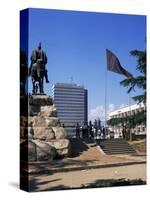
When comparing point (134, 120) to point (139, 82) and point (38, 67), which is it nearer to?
point (139, 82)

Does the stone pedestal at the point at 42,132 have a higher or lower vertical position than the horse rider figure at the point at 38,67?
lower

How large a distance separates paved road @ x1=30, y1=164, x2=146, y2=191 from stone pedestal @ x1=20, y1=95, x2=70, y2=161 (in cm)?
36

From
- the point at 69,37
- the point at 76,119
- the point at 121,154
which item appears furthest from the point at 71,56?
the point at 121,154

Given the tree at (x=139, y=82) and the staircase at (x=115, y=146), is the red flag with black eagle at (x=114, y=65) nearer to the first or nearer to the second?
the tree at (x=139, y=82)

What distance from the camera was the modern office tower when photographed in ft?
37.5

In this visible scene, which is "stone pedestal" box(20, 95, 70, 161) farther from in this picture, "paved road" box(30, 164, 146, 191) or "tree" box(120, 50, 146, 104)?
"tree" box(120, 50, 146, 104)

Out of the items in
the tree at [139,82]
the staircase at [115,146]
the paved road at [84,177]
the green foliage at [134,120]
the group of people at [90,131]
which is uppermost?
the tree at [139,82]

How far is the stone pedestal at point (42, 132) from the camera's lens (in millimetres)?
11109

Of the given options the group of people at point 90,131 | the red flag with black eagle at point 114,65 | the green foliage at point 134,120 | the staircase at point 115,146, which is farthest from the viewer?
the green foliage at point 134,120

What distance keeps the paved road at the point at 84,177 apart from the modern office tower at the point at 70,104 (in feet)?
2.55

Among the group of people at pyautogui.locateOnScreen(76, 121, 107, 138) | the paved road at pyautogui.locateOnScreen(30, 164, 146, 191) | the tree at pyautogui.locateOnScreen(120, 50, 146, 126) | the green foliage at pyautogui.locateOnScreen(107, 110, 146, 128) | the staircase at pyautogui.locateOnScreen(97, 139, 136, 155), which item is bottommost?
the paved road at pyautogui.locateOnScreen(30, 164, 146, 191)

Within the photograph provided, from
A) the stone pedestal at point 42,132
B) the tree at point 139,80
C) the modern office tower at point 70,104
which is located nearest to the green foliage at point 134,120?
the tree at point 139,80

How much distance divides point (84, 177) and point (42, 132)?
1101 mm

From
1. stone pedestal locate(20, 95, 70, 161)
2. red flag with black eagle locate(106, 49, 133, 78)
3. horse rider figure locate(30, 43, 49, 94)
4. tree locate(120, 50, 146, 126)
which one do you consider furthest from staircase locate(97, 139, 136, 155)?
horse rider figure locate(30, 43, 49, 94)
